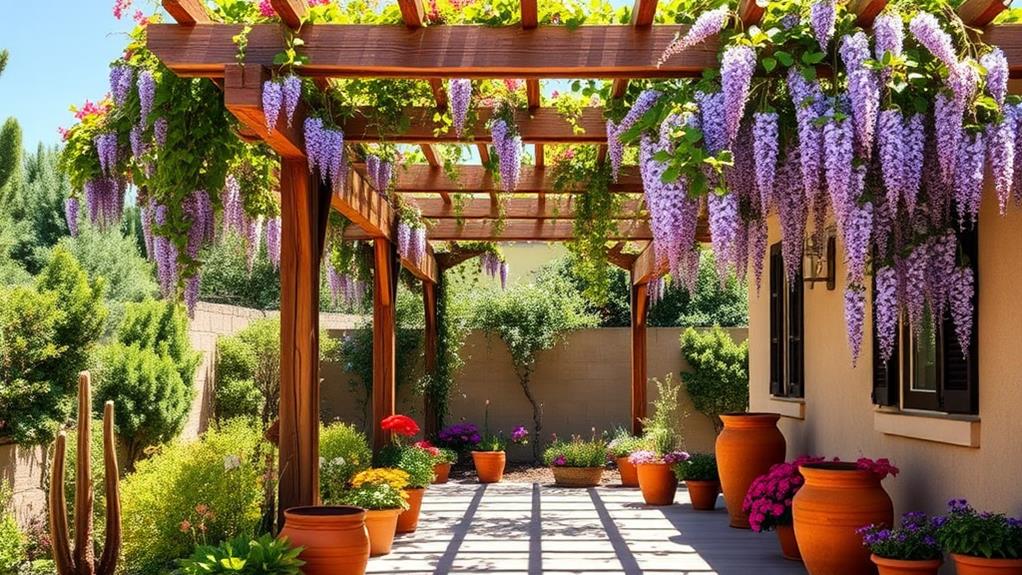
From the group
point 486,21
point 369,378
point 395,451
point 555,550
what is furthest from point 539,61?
point 369,378

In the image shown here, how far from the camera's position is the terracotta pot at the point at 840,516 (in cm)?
492

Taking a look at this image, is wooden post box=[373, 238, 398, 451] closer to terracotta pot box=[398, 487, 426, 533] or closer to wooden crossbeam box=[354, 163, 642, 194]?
wooden crossbeam box=[354, 163, 642, 194]

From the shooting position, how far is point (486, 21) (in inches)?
170

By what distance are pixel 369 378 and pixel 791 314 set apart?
243 inches

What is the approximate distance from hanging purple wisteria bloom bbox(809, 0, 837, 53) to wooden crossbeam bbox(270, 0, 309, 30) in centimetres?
187

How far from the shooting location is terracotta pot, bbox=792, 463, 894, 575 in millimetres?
4918

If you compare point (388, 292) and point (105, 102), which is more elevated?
point (105, 102)

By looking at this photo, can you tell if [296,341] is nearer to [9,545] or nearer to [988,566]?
[9,545]

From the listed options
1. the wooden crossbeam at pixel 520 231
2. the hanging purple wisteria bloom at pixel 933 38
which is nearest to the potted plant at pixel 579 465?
the wooden crossbeam at pixel 520 231

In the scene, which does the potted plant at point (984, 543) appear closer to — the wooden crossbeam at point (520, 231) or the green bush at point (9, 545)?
the green bush at point (9, 545)

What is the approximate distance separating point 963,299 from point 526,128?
265 centimetres

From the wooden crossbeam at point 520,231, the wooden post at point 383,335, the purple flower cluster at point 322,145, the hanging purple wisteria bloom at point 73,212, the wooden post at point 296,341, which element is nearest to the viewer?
the purple flower cluster at point 322,145

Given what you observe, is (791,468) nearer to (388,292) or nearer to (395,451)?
(395,451)

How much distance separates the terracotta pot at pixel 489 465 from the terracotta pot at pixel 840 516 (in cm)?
619
